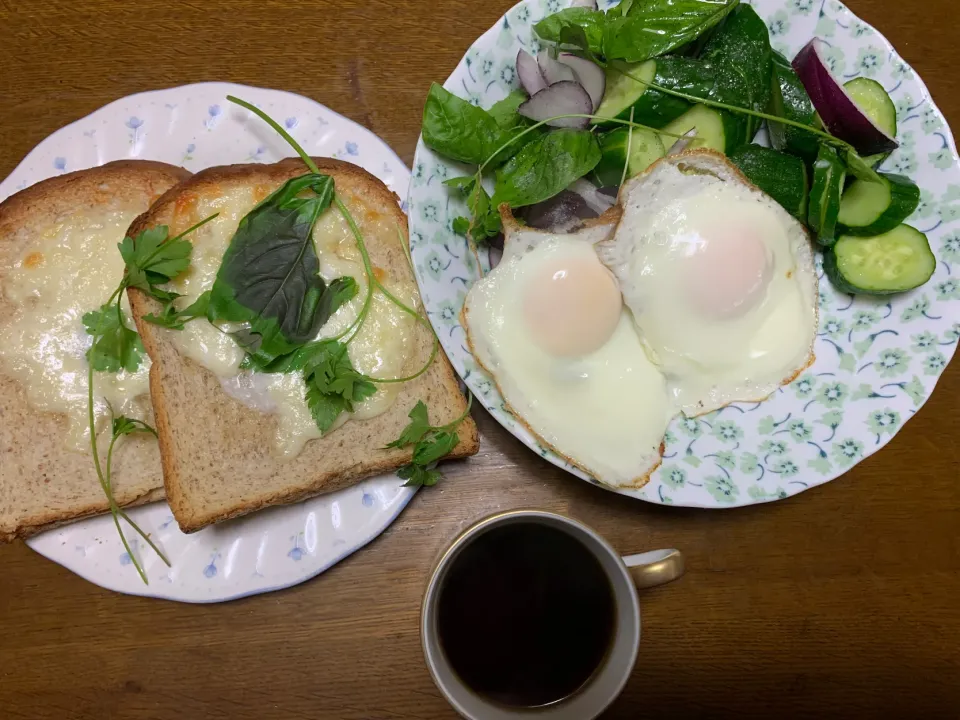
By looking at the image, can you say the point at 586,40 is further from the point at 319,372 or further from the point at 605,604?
the point at 605,604

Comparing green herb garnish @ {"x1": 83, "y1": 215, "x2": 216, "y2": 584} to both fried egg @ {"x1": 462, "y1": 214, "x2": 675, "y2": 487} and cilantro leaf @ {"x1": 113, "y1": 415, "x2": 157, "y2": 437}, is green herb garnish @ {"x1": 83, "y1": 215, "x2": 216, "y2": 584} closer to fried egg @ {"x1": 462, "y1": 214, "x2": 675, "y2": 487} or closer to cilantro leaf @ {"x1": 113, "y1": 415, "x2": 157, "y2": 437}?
cilantro leaf @ {"x1": 113, "y1": 415, "x2": 157, "y2": 437}

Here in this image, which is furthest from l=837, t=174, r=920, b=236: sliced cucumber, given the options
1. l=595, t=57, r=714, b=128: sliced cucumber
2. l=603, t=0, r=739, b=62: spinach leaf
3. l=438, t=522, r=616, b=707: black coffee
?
l=438, t=522, r=616, b=707: black coffee

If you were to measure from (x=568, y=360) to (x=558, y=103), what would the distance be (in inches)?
27.3

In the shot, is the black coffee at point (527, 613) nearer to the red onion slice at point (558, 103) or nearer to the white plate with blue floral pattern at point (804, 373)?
the white plate with blue floral pattern at point (804, 373)

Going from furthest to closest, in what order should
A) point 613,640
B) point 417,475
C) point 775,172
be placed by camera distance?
point 417,475, point 775,172, point 613,640

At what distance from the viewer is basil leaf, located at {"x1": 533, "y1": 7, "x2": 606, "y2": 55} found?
5.11 feet

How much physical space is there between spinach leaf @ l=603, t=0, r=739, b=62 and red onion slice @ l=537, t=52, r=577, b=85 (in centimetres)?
12

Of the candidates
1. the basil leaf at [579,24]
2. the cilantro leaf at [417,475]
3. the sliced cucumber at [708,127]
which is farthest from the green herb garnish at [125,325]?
the sliced cucumber at [708,127]

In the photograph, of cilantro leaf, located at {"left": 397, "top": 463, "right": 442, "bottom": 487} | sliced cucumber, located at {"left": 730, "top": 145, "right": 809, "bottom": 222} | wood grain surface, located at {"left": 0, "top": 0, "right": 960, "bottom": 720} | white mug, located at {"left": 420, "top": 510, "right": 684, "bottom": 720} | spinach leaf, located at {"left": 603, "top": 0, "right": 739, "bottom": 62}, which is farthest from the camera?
wood grain surface, located at {"left": 0, "top": 0, "right": 960, "bottom": 720}

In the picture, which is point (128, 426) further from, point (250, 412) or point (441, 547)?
point (441, 547)

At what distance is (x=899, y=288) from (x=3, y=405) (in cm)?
264

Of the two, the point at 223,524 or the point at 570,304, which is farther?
the point at 223,524

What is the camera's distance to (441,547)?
1.90 metres

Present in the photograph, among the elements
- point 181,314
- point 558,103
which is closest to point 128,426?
point 181,314
